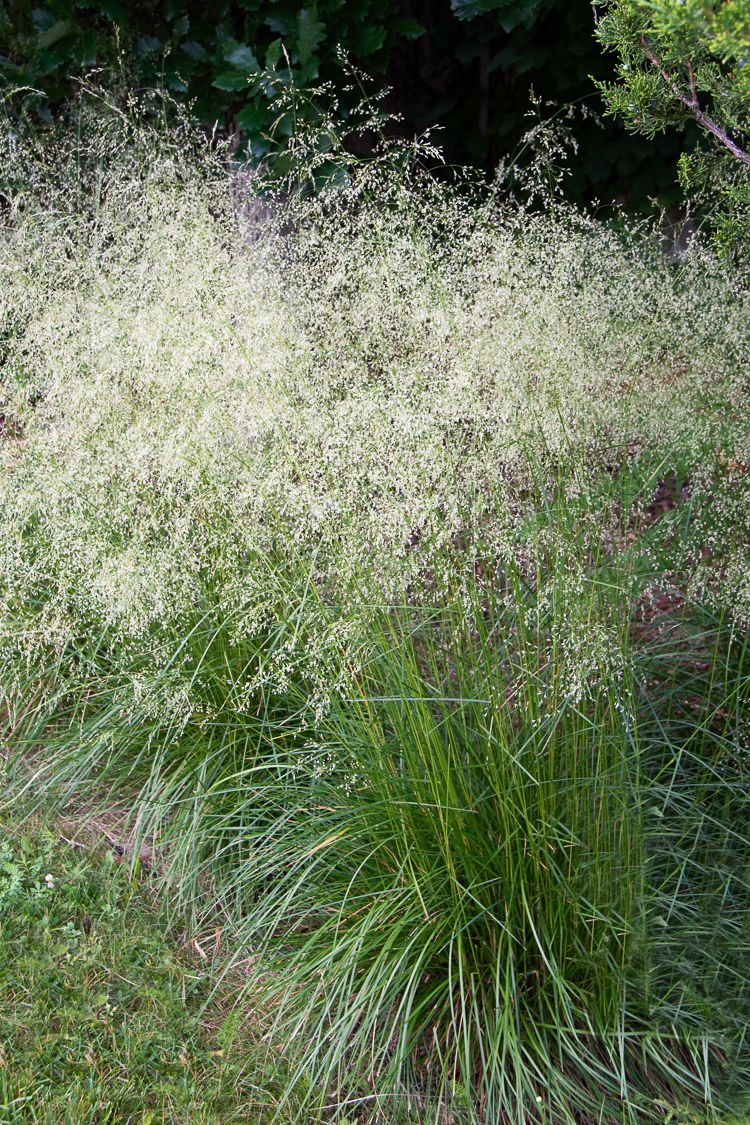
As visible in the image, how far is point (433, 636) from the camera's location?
2.79m

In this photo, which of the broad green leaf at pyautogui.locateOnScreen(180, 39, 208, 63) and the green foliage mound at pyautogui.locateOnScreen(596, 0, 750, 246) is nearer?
the green foliage mound at pyautogui.locateOnScreen(596, 0, 750, 246)

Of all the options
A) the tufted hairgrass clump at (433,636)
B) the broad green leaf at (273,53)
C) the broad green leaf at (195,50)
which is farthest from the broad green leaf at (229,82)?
the tufted hairgrass clump at (433,636)

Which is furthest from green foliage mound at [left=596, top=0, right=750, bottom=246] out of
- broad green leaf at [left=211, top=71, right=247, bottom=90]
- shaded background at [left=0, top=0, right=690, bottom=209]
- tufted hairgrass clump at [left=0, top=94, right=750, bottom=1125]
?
broad green leaf at [left=211, top=71, right=247, bottom=90]

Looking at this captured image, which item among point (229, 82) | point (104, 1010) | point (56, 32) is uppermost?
point (56, 32)

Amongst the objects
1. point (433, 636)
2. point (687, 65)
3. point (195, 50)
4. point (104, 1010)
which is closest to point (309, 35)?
point (195, 50)

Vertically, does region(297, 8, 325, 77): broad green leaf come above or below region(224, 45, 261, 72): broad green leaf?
above

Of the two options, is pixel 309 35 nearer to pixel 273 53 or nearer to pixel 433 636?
pixel 273 53

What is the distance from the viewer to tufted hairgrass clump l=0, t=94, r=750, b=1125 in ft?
7.95

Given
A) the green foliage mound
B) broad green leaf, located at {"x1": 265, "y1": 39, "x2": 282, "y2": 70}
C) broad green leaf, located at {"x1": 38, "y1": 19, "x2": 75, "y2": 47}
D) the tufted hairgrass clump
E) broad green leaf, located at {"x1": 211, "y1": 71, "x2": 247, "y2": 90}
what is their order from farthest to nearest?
broad green leaf, located at {"x1": 38, "y1": 19, "x2": 75, "y2": 47} < broad green leaf, located at {"x1": 211, "y1": 71, "x2": 247, "y2": 90} < broad green leaf, located at {"x1": 265, "y1": 39, "x2": 282, "y2": 70} < the tufted hairgrass clump < the green foliage mound

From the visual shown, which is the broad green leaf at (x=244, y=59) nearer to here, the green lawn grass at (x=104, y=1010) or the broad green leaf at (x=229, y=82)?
the broad green leaf at (x=229, y=82)

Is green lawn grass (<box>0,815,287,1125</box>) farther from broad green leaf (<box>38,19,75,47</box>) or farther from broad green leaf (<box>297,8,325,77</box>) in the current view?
broad green leaf (<box>38,19,75,47</box>)

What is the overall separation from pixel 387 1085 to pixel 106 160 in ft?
17.2

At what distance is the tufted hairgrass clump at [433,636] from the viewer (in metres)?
2.42

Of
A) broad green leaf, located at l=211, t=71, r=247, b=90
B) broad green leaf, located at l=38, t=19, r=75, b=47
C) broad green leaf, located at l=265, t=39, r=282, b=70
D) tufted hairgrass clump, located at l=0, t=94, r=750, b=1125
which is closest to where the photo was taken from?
tufted hairgrass clump, located at l=0, t=94, r=750, b=1125
